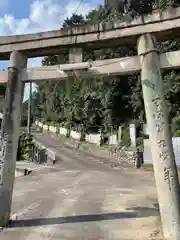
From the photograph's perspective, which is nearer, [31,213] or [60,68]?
[60,68]

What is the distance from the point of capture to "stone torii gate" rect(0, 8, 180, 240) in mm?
5914

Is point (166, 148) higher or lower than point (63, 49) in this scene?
lower

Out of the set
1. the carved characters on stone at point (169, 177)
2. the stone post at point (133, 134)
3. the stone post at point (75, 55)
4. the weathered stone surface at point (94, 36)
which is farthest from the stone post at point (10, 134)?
the stone post at point (133, 134)

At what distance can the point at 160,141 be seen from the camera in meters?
6.05

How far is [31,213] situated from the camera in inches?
320

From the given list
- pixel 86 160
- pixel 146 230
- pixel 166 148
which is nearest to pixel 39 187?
pixel 146 230

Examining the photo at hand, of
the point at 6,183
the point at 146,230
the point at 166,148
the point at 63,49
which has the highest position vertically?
the point at 63,49

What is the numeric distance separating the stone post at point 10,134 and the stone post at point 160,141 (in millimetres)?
2868

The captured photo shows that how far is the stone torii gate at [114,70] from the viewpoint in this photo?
19.4 feet

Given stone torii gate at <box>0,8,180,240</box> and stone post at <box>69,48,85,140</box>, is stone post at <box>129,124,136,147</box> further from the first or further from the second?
stone post at <box>69,48,85,140</box>

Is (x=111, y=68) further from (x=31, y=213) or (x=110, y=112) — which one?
(x=110, y=112)

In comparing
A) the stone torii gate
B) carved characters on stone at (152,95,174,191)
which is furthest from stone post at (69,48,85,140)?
carved characters on stone at (152,95,174,191)

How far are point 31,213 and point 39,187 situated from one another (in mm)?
5297

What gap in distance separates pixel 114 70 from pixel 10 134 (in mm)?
2736
